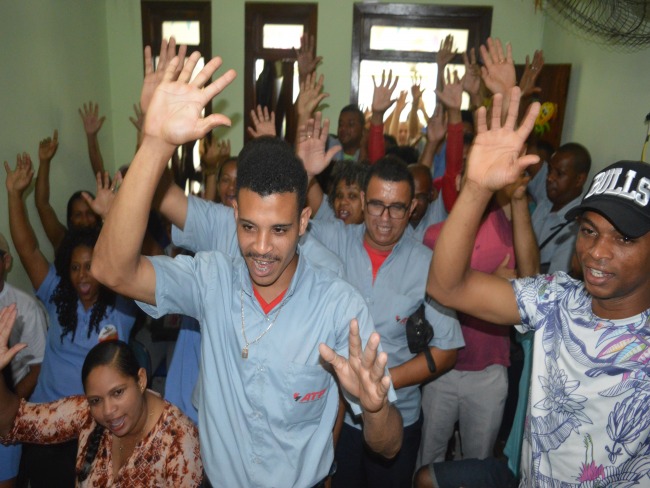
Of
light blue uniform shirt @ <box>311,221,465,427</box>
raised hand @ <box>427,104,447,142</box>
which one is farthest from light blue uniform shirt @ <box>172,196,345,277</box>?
raised hand @ <box>427,104,447,142</box>

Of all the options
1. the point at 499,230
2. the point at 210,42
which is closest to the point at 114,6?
the point at 210,42

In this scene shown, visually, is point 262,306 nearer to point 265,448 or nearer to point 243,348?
point 243,348

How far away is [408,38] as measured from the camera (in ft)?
18.7

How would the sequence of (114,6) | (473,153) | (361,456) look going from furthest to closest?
(114,6)
(361,456)
(473,153)

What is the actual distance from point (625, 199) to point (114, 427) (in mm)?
1829

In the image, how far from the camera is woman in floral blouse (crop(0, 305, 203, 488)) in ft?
6.15

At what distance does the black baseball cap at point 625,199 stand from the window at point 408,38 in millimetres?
4743

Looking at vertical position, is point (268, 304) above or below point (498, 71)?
below

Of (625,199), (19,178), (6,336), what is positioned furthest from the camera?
(19,178)

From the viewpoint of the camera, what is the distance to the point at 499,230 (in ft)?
8.84

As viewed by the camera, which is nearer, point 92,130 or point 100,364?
point 100,364

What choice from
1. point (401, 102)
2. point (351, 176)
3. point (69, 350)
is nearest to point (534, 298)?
point (351, 176)

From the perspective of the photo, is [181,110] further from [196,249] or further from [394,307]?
[394,307]

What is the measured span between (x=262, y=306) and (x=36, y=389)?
169cm
